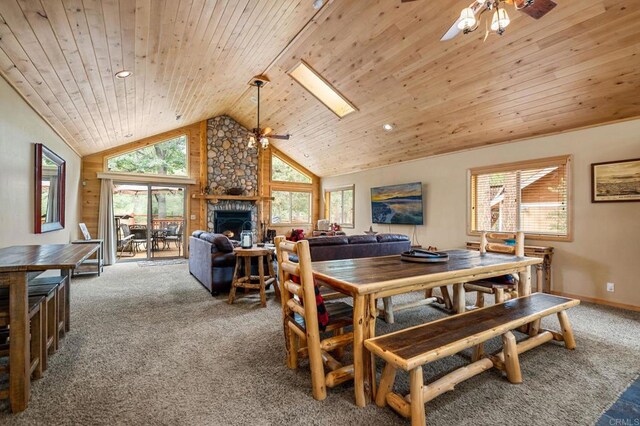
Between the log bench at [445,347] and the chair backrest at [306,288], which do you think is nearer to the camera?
the log bench at [445,347]

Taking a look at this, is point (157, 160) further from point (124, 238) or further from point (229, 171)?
point (124, 238)

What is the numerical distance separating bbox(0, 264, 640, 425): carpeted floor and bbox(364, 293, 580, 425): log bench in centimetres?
12

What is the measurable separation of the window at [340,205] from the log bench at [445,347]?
6.13 meters

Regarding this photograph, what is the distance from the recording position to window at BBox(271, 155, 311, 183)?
30.4 feet

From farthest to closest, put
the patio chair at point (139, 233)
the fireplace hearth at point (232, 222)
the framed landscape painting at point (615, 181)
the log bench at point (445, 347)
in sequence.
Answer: the fireplace hearth at point (232, 222) < the patio chair at point (139, 233) < the framed landscape painting at point (615, 181) < the log bench at point (445, 347)

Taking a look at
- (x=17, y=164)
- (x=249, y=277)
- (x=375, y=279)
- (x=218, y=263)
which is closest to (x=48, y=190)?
(x=17, y=164)

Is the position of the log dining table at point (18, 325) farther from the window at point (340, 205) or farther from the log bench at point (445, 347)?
the window at point (340, 205)

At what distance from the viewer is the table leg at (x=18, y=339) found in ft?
5.79

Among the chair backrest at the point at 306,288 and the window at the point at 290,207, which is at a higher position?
the window at the point at 290,207

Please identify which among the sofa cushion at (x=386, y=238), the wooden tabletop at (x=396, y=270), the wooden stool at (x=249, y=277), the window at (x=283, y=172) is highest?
the window at (x=283, y=172)

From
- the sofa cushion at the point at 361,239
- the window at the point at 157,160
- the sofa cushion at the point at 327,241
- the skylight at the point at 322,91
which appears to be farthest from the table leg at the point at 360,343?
the window at the point at 157,160

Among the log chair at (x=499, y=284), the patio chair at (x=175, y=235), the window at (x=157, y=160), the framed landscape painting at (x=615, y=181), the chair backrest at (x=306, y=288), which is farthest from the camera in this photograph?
the patio chair at (x=175, y=235)

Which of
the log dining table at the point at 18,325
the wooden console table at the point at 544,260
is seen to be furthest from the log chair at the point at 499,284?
the log dining table at the point at 18,325

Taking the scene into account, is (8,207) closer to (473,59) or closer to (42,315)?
(42,315)
